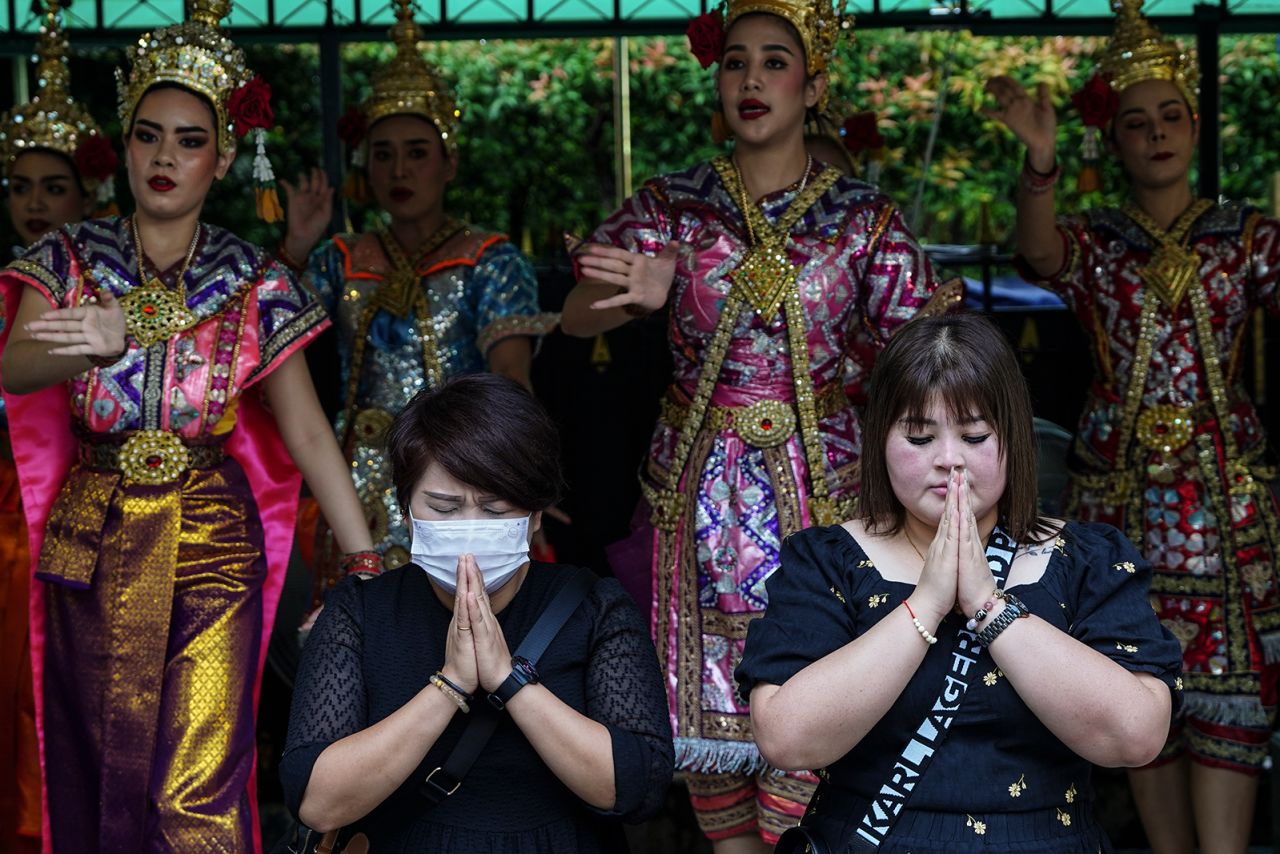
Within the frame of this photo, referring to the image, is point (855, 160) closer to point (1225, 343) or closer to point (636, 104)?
point (1225, 343)

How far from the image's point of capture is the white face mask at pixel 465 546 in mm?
2318

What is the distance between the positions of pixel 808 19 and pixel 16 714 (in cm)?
241

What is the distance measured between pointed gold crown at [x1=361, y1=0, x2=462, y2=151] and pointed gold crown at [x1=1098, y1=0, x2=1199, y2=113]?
65.8 inches

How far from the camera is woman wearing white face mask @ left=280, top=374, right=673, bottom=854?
221cm

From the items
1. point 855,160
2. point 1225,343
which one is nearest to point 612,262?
point 1225,343

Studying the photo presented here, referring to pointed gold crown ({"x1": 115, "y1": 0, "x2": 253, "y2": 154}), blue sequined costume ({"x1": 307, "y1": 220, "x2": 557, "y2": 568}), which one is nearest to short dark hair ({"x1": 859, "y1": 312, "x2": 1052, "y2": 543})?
pointed gold crown ({"x1": 115, "y1": 0, "x2": 253, "y2": 154})

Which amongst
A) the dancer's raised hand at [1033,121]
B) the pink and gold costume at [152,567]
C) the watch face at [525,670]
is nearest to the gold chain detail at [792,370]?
the dancer's raised hand at [1033,121]

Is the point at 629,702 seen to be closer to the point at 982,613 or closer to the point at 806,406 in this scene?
the point at 982,613

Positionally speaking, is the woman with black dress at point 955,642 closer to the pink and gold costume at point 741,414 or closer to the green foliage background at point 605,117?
the pink and gold costume at point 741,414

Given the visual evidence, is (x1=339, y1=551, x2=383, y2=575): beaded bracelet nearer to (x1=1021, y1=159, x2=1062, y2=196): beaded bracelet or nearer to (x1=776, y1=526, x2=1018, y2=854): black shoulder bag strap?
(x1=776, y1=526, x2=1018, y2=854): black shoulder bag strap

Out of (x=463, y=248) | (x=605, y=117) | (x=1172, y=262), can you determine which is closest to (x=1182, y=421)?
(x=1172, y=262)

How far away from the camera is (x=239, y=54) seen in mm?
3479

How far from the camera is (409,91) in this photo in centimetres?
442

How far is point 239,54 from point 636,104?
428 centimetres
